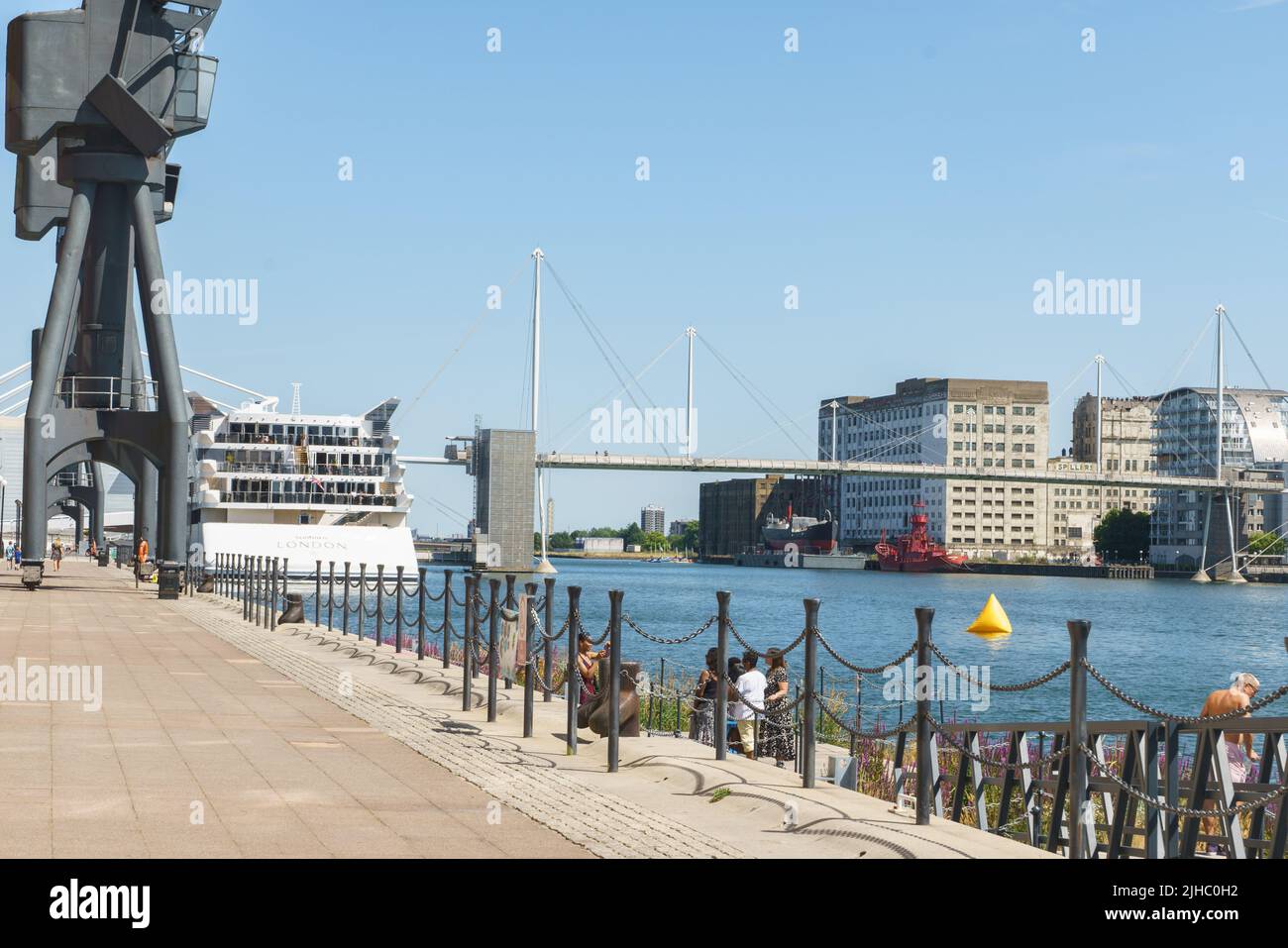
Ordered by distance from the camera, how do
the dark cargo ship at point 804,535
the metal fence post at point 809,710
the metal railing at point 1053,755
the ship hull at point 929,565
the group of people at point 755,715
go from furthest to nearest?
the dark cargo ship at point 804,535 → the ship hull at point 929,565 → the group of people at point 755,715 → the metal fence post at point 809,710 → the metal railing at point 1053,755

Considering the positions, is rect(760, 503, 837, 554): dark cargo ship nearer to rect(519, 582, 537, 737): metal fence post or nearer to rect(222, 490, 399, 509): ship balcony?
rect(222, 490, 399, 509): ship balcony

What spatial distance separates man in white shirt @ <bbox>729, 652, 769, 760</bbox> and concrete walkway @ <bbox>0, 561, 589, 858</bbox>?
348 centimetres

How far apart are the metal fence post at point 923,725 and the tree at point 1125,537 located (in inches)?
5463

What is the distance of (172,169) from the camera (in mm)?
42906

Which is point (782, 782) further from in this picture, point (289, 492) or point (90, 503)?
point (90, 503)

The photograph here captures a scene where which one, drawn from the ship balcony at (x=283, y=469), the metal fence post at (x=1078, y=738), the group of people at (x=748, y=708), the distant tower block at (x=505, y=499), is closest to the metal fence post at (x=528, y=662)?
the group of people at (x=748, y=708)

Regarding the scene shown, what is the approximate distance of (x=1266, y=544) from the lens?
12362cm

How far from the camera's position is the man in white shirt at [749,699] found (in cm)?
1360

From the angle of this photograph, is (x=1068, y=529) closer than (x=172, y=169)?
No

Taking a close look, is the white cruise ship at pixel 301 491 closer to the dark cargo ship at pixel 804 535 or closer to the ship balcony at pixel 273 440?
the ship balcony at pixel 273 440

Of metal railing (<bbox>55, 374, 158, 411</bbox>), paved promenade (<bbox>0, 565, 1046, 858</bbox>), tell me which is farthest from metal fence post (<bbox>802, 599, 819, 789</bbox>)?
metal railing (<bbox>55, 374, 158, 411</bbox>)
